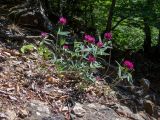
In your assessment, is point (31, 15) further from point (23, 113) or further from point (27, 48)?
point (23, 113)

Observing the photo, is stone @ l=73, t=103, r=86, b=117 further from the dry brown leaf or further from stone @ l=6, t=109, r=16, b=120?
stone @ l=6, t=109, r=16, b=120

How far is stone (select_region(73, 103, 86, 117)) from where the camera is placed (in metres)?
3.83

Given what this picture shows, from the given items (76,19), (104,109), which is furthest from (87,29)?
(104,109)

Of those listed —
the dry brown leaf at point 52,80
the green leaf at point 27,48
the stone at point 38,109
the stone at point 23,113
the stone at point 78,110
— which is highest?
the green leaf at point 27,48

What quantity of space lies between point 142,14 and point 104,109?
2.50m

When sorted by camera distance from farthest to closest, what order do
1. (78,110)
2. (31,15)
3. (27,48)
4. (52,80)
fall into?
1. (31,15)
2. (27,48)
3. (52,80)
4. (78,110)

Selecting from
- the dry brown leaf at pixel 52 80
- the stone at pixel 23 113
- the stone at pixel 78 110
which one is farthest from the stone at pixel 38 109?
the dry brown leaf at pixel 52 80

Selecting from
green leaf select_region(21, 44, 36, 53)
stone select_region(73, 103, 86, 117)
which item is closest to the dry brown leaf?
stone select_region(73, 103, 86, 117)

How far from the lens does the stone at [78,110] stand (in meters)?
3.83

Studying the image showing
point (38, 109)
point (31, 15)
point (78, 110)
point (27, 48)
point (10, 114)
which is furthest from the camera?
point (31, 15)

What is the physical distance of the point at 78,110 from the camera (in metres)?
3.88

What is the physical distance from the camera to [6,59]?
4371 millimetres

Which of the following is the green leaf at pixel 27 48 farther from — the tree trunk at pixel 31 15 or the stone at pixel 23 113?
the stone at pixel 23 113

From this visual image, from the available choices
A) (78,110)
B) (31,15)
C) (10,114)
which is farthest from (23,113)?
(31,15)
